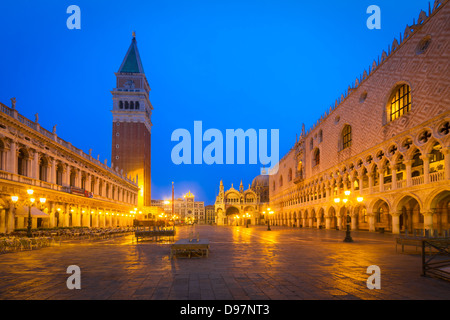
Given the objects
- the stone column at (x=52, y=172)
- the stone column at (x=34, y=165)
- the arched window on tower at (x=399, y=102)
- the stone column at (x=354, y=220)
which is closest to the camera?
the arched window on tower at (x=399, y=102)

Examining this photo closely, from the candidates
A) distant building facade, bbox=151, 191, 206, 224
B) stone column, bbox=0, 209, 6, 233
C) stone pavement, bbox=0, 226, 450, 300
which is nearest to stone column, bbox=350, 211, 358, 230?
stone pavement, bbox=0, 226, 450, 300

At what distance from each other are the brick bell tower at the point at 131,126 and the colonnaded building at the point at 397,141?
48.5 m

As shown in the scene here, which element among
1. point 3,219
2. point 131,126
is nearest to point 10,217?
point 3,219

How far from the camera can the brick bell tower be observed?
279ft

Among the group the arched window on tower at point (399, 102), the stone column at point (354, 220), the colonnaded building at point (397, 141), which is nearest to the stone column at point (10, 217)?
the colonnaded building at point (397, 141)

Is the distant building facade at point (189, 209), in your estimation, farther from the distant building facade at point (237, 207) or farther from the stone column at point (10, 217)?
the stone column at point (10, 217)

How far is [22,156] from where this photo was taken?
31078 mm

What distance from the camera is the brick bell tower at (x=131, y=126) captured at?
84.9m

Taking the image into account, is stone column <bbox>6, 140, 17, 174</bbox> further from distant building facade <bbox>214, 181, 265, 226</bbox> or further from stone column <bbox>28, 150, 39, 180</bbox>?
distant building facade <bbox>214, 181, 265, 226</bbox>

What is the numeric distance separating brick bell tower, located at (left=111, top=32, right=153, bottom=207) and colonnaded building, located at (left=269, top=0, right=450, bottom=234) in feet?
159

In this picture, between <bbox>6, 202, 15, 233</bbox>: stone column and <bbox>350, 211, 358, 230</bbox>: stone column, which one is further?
<bbox>350, 211, 358, 230</bbox>: stone column

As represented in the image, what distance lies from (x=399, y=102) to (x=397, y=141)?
12.4ft

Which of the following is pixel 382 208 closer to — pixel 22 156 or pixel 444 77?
pixel 444 77
